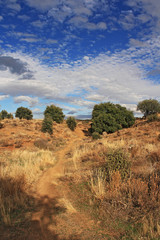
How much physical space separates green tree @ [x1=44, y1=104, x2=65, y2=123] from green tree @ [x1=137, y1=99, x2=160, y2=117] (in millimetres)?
25021

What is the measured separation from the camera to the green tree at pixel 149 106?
47.0 metres

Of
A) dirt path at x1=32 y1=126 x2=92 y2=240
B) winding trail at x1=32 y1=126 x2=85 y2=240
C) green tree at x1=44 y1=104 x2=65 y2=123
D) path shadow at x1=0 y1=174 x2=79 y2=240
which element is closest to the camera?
path shadow at x1=0 y1=174 x2=79 y2=240

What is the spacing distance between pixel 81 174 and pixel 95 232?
4196 millimetres

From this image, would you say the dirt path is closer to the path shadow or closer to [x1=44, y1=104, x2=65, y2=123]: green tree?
the path shadow

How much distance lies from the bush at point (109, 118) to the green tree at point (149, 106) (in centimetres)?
933

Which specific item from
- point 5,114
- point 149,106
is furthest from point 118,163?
point 5,114

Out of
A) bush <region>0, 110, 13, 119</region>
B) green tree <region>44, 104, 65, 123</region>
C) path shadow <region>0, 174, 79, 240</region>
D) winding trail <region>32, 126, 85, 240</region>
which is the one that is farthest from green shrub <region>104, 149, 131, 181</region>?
bush <region>0, 110, 13, 119</region>

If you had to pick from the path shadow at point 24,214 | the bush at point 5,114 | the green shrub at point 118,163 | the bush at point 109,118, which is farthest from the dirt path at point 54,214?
the bush at point 5,114

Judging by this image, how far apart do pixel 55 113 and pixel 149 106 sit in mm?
28752

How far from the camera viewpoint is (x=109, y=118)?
116 feet

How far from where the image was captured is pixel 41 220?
4531 mm

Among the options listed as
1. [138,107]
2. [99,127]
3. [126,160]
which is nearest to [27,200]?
[126,160]

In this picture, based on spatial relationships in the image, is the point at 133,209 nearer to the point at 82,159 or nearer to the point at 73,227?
the point at 73,227

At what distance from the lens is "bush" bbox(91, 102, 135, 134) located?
111 feet
